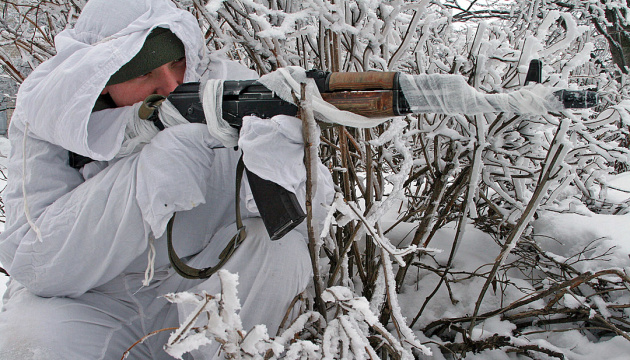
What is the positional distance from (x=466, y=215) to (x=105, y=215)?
1.03 metres

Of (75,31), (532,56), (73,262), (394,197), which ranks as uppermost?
(75,31)

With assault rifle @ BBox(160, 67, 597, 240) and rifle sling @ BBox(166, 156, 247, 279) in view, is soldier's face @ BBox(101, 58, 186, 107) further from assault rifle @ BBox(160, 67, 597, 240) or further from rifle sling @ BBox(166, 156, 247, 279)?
rifle sling @ BBox(166, 156, 247, 279)

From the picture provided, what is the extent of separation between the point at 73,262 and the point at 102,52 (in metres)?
0.54

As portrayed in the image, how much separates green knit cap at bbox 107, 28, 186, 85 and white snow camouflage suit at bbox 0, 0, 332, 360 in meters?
0.04

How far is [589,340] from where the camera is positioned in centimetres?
122

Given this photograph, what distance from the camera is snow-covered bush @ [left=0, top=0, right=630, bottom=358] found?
1.08 m

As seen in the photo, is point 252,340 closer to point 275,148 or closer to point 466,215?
point 275,148

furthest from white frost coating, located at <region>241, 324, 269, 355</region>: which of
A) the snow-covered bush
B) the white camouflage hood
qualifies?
the white camouflage hood

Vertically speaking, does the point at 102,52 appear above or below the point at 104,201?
above

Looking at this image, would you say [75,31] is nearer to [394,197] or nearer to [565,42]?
[394,197]

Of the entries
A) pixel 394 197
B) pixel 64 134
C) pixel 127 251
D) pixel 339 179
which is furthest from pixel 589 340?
pixel 64 134

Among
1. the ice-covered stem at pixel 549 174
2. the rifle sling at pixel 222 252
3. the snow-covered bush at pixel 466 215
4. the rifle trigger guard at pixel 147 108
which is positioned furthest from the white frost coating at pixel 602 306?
the rifle trigger guard at pixel 147 108

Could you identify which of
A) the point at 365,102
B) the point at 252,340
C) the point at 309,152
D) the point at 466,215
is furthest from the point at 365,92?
the point at 466,215

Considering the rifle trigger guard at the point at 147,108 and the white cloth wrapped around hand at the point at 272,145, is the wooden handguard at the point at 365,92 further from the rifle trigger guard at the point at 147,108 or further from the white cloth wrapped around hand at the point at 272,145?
the rifle trigger guard at the point at 147,108
